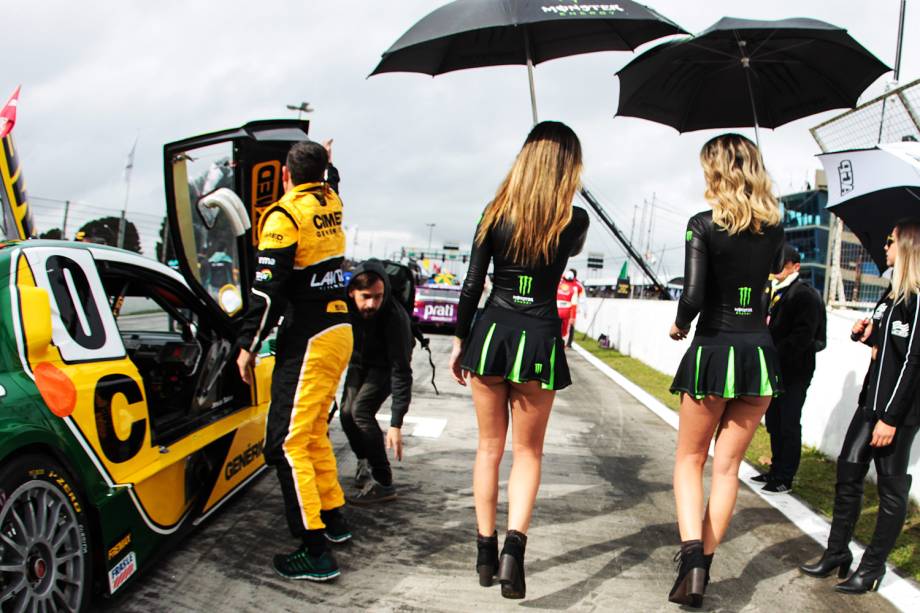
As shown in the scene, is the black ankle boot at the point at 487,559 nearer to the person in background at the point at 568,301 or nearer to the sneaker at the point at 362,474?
the sneaker at the point at 362,474

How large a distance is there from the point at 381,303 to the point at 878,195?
296cm

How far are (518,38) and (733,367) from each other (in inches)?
92.1

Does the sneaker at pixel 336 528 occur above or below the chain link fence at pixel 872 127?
below

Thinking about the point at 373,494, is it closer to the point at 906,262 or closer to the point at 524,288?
the point at 524,288

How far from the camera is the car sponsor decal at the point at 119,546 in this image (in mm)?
2740

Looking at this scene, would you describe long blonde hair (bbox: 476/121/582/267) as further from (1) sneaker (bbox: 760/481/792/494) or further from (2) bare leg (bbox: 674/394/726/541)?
→ (1) sneaker (bbox: 760/481/792/494)

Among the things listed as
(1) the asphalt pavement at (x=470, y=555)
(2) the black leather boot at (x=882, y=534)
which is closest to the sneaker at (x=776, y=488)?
(1) the asphalt pavement at (x=470, y=555)

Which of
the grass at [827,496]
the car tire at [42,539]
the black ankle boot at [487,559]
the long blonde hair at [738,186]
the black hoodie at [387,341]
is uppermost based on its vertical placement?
the long blonde hair at [738,186]

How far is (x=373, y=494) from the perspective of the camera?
450 centimetres

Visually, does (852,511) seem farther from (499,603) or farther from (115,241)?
(115,241)

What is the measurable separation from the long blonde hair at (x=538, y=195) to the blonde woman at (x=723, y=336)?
60 cm

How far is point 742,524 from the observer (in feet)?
14.8

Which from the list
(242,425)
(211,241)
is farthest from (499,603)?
(211,241)

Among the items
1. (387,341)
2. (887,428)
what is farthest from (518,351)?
(887,428)
